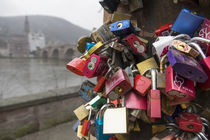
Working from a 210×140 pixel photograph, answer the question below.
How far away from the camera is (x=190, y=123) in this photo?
20.4 inches

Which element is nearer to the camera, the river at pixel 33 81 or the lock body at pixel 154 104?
the lock body at pixel 154 104

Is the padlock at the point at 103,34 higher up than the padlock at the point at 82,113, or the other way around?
the padlock at the point at 103,34

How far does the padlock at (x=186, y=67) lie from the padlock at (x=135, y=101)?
167mm

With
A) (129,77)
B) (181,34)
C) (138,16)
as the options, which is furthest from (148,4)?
(129,77)

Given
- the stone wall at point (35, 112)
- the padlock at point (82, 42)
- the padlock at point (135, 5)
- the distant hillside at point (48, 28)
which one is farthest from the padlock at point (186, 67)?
the distant hillside at point (48, 28)

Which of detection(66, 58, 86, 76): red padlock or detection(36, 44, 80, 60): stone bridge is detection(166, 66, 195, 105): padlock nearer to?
detection(66, 58, 86, 76): red padlock

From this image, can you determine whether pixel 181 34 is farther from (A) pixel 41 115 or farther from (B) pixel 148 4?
(A) pixel 41 115

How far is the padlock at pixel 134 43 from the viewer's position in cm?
61

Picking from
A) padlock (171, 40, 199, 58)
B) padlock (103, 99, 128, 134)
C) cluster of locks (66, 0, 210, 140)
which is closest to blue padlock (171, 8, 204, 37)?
cluster of locks (66, 0, 210, 140)

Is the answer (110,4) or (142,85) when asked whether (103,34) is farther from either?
(142,85)

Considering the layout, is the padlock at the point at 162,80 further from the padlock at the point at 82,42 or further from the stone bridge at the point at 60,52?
the stone bridge at the point at 60,52

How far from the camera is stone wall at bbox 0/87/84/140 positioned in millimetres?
1964

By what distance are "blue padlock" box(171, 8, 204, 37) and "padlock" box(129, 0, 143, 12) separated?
0.70ft

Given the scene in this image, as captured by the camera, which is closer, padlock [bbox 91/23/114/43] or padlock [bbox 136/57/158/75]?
padlock [bbox 136/57/158/75]
